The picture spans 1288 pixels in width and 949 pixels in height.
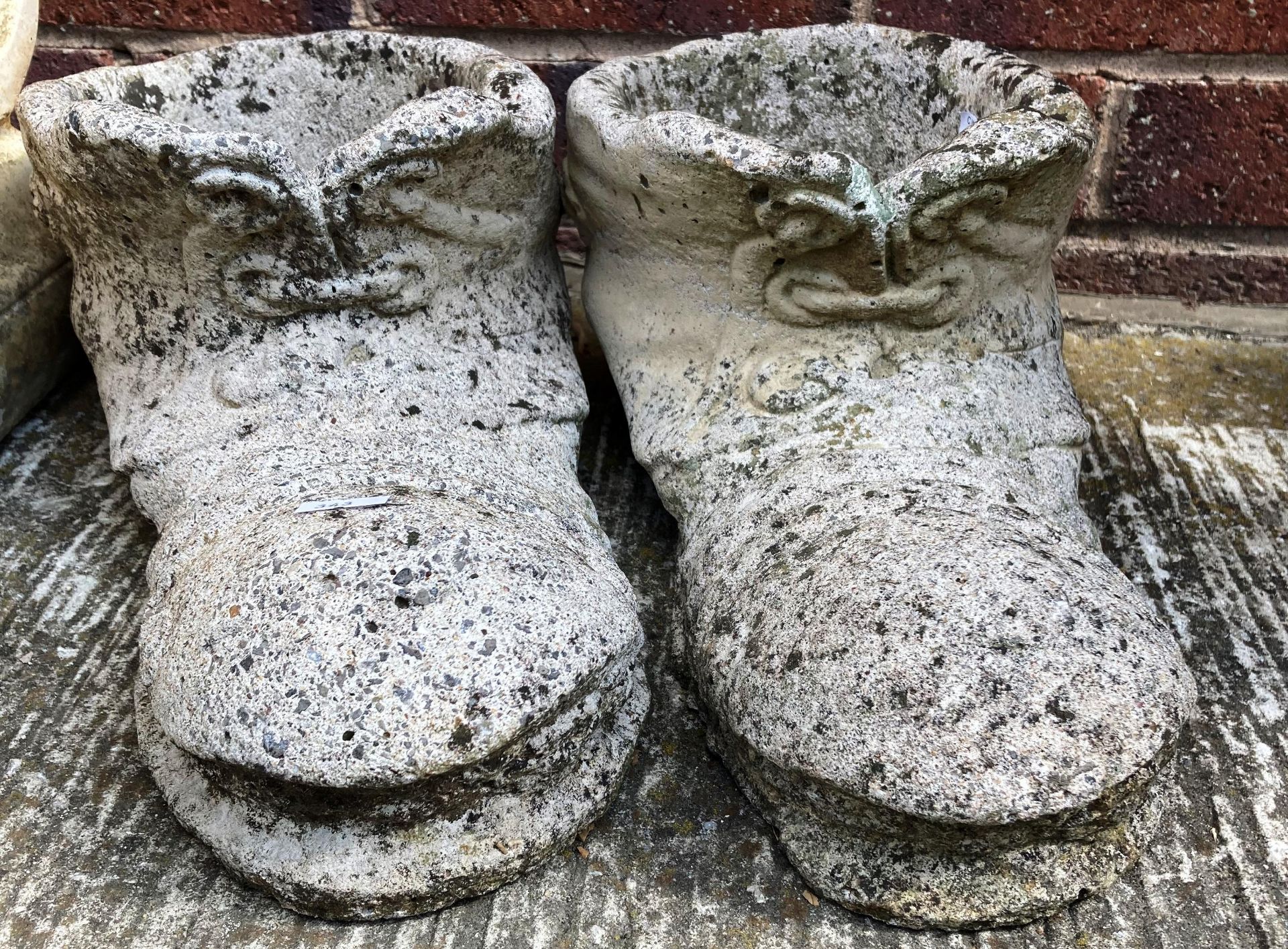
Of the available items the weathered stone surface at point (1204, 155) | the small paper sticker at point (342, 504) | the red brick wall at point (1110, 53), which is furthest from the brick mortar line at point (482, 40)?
the small paper sticker at point (342, 504)

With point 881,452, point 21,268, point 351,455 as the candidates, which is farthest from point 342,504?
point 21,268

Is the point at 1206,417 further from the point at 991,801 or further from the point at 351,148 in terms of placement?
the point at 351,148

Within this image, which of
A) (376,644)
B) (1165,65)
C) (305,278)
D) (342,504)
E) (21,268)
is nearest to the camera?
(376,644)

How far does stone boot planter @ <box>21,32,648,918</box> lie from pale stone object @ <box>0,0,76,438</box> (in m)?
0.17

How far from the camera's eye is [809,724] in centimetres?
77

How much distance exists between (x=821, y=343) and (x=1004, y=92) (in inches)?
10.0

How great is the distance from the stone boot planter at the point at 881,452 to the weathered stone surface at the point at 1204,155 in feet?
1.24

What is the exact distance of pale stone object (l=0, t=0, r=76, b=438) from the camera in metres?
1.16

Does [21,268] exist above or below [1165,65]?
below

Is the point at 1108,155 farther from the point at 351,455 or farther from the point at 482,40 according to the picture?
the point at 351,455

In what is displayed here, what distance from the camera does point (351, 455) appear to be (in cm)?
92

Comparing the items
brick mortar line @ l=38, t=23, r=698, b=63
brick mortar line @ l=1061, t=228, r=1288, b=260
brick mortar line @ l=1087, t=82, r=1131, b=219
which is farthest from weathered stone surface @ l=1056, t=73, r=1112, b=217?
brick mortar line @ l=38, t=23, r=698, b=63

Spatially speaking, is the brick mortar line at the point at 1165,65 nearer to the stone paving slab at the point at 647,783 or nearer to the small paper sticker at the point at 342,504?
the stone paving slab at the point at 647,783

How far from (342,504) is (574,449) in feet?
0.86
